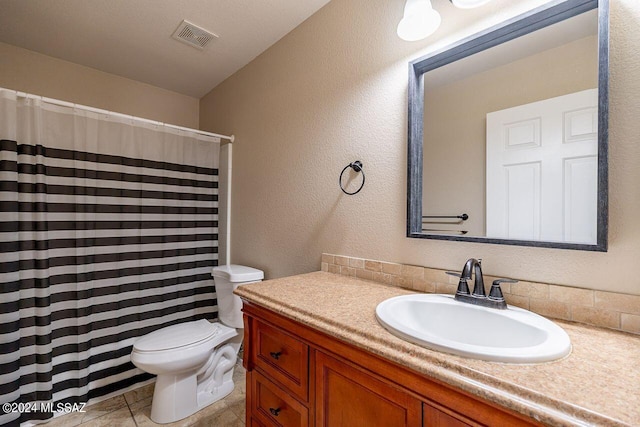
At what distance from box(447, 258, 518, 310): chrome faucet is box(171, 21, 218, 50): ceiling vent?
2.07 metres

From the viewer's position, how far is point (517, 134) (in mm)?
960

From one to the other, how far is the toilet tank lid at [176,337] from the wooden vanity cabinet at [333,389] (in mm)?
682

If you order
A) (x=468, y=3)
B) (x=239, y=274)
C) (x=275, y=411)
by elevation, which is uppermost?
(x=468, y=3)

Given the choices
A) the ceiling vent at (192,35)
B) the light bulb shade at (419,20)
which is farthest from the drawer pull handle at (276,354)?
the ceiling vent at (192,35)

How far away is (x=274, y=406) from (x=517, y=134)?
1.30 m

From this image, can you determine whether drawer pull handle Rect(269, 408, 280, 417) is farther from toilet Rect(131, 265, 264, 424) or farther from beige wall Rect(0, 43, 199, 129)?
beige wall Rect(0, 43, 199, 129)

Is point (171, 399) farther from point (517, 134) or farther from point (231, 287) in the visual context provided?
point (517, 134)

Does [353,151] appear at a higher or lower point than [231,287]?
higher

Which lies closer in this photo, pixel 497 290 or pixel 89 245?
pixel 497 290

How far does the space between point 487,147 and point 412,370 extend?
840 millimetres

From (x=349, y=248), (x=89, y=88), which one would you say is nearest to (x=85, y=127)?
(x=89, y=88)

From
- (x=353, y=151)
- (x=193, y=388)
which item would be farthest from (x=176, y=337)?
(x=353, y=151)

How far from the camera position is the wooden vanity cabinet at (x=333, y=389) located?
0.57m

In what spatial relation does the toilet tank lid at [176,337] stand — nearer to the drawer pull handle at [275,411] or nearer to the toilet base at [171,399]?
the toilet base at [171,399]
